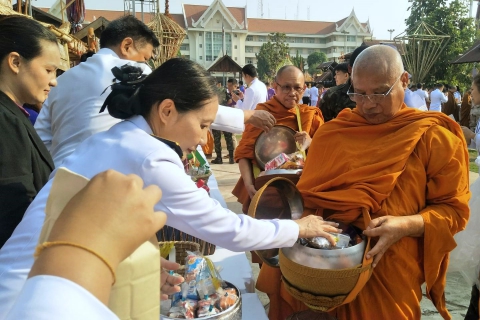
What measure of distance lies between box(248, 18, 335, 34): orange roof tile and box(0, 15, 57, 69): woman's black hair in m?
79.0

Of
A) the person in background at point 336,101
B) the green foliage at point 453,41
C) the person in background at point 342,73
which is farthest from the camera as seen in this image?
the green foliage at point 453,41

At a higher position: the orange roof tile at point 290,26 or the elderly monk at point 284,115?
the orange roof tile at point 290,26

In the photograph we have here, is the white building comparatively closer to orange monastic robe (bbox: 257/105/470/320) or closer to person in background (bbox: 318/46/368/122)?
person in background (bbox: 318/46/368/122)

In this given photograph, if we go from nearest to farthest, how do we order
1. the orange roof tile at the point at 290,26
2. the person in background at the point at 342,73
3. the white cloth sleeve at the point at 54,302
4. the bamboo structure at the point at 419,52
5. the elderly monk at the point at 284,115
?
1. the white cloth sleeve at the point at 54,302
2. the elderly monk at the point at 284,115
3. the person in background at the point at 342,73
4. the bamboo structure at the point at 419,52
5. the orange roof tile at the point at 290,26

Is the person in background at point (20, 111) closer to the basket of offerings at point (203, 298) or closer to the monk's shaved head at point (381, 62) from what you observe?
the basket of offerings at point (203, 298)

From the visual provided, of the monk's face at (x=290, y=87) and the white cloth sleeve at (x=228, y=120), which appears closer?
the white cloth sleeve at (x=228, y=120)

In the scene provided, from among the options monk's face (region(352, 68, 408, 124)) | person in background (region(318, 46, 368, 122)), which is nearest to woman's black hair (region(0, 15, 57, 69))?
monk's face (region(352, 68, 408, 124))

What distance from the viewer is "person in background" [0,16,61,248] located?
149 cm

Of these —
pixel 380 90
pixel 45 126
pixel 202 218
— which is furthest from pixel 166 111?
pixel 45 126

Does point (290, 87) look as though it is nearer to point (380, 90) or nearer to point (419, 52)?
point (380, 90)

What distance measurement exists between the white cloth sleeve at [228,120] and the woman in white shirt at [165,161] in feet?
3.08

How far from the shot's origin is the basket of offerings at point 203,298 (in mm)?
1605

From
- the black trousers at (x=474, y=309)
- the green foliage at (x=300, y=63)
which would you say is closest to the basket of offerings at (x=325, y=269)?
the black trousers at (x=474, y=309)

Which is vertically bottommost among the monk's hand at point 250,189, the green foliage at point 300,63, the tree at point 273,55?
the monk's hand at point 250,189
